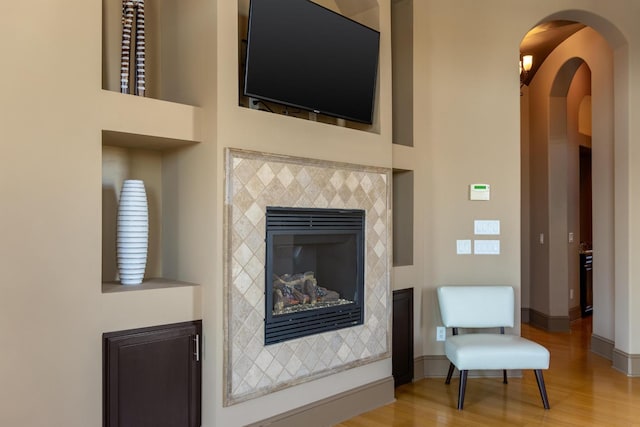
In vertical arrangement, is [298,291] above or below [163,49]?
below

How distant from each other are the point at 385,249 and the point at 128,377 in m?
1.99

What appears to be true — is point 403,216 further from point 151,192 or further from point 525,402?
point 151,192

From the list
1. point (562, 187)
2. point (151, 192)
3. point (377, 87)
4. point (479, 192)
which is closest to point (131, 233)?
point (151, 192)

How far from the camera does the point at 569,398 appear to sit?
3.91 meters

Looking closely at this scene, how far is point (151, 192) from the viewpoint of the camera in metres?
3.20

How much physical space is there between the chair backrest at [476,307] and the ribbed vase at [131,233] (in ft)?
7.90

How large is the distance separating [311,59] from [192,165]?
3.38 feet

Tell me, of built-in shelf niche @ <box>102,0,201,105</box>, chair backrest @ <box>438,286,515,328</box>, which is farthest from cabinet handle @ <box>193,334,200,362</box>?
chair backrest @ <box>438,286,515,328</box>

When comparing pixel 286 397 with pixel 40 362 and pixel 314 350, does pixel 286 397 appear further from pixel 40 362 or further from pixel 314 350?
pixel 40 362

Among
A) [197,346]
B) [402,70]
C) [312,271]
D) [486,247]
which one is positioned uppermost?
[402,70]

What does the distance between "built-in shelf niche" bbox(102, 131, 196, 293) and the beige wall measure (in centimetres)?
2

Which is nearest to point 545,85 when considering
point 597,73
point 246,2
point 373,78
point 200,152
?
point 597,73

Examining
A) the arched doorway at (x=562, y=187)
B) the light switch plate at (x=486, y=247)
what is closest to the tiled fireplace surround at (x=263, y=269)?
the light switch plate at (x=486, y=247)

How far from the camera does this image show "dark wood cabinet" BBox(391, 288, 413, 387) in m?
4.12
